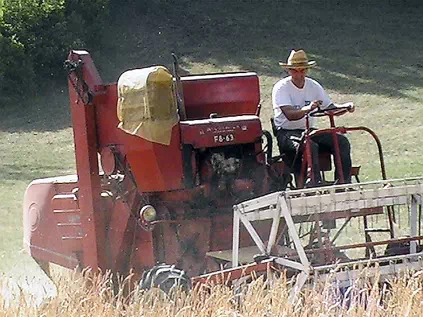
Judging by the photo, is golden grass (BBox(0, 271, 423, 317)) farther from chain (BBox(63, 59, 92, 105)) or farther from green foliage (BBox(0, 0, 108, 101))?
green foliage (BBox(0, 0, 108, 101))

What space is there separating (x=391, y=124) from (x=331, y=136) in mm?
11449

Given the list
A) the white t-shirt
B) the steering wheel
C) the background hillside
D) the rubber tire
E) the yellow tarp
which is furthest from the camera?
the background hillside

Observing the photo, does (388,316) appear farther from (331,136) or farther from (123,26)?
(123,26)

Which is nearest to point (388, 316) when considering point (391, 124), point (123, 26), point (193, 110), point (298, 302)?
point (298, 302)

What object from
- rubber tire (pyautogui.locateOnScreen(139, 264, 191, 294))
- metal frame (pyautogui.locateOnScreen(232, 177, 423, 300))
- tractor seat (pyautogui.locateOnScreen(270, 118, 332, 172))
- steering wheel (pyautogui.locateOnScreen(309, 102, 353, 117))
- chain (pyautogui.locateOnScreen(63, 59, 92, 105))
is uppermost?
chain (pyautogui.locateOnScreen(63, 59, 92, 105))

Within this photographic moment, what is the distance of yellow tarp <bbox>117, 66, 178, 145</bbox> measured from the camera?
7844 mm

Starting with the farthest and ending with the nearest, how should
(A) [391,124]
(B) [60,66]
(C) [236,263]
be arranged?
(B) [60,66] < (A) [391,124] < (C) [236,263]

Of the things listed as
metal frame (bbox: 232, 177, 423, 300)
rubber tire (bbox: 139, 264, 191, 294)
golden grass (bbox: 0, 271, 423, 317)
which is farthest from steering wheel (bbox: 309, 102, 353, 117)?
golden grass (bbox: 0, 271, 423, 317)

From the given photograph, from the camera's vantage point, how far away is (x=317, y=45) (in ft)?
86.1

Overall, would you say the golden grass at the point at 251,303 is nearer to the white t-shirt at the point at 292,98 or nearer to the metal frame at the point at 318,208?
the metal frame at the point at 318,208

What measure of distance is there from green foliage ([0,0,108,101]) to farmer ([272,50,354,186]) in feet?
51.5

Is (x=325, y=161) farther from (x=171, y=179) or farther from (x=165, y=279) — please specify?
(x=165, y=279)

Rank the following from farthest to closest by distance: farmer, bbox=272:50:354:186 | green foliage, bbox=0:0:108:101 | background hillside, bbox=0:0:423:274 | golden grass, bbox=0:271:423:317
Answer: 1. green foliage, bbox=0:0:108:101
2. background hillside, bbox=0:0:423:274
3. farmer, bbox=272:50:354:186
4. golden grass, bbox=0:271:423:317

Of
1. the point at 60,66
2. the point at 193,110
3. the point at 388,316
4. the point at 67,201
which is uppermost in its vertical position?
the point at 60,66
